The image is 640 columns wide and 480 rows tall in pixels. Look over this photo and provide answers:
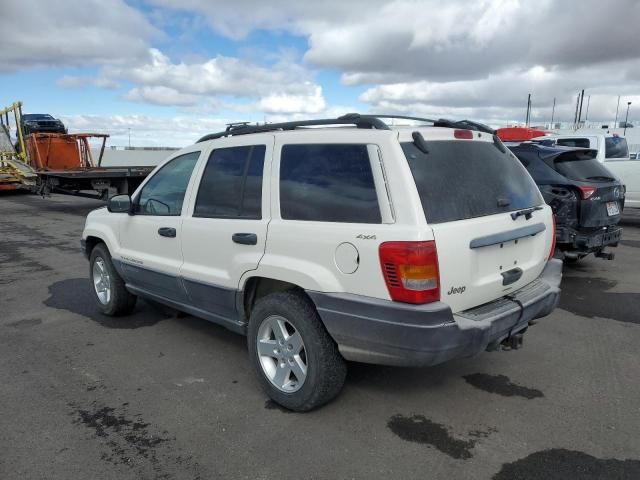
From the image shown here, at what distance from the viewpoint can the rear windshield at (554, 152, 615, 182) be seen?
21.2 feet

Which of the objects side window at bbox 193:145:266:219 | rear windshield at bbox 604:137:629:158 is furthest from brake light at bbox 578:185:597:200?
rear windshield at bbox 604:137:629:158

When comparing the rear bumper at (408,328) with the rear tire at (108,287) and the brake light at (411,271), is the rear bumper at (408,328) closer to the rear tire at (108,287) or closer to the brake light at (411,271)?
the brake light at (411,271)

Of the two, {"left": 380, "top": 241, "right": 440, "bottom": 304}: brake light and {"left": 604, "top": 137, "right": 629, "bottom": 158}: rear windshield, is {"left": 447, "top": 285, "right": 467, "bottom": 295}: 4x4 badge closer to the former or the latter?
{"left": 380, "top": 241, "right": 440, "bottom": 304}: brake light

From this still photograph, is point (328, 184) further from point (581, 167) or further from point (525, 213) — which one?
point (581, 167)

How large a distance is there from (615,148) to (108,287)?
1227 centimetres

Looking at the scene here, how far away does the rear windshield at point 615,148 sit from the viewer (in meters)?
12.5

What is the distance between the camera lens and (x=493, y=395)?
356cm

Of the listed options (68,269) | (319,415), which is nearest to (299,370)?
(319,415)

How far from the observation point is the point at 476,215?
313 centimetres

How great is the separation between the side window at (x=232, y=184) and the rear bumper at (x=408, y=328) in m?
0.87

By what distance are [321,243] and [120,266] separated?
2681 mm

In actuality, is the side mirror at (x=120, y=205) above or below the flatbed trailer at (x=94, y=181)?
→ above

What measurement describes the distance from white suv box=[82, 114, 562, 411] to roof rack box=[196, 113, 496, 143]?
0.05ft

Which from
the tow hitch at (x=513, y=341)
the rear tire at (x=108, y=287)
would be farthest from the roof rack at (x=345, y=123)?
the rear tire at (x=108, y=287)
